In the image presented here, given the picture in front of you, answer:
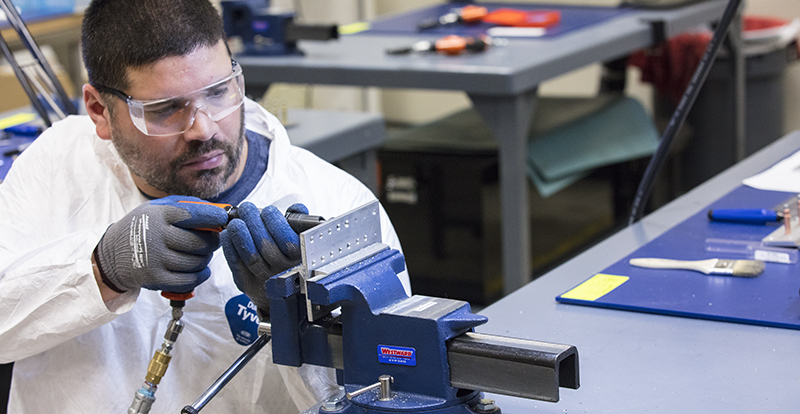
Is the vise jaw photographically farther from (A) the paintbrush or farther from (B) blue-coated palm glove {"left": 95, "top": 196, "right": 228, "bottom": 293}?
(A) the paintbrush

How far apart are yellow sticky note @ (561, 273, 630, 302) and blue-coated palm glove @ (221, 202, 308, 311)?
0.39 meters

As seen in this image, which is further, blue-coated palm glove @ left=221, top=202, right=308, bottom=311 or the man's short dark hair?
the man's short dark hair

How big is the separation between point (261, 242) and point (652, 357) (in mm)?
436

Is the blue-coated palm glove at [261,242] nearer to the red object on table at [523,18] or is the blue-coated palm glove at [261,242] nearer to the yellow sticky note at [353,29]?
the red object on table at [523,18]

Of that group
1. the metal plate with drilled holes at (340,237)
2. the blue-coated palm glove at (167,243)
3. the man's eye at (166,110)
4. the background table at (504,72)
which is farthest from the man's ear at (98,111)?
the background table at (504,72)

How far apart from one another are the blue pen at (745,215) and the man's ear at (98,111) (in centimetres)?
91

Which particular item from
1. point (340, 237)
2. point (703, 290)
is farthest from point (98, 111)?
point (703, 290)

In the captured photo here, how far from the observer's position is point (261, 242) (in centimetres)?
91

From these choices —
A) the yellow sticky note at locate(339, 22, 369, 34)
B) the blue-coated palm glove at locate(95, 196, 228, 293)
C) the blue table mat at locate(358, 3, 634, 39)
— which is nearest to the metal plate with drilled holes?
the blue-coated palm glove at locate(95, 196, 228, 293)

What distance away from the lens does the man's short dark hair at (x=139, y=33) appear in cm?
115

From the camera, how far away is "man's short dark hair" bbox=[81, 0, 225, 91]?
1.15 m

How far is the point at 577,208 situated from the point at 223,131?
101 inches

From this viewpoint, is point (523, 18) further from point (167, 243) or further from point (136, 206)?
point (167, 243)

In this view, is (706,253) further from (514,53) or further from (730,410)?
(514,53)
